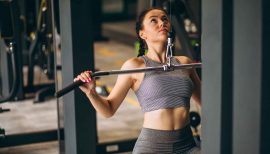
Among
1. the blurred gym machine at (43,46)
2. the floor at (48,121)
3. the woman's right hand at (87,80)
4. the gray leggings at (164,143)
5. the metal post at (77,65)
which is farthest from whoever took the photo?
the blurred gym machine at (43,46)

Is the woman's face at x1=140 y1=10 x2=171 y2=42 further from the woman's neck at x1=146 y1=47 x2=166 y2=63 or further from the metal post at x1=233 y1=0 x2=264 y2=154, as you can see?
the metal post at x1=233 y1=0 x2=264 y2=154

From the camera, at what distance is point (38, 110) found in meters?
6.26

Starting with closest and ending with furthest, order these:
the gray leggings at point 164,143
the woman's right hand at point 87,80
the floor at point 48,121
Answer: the woman's right hand at point 87,80, the gray leggings at point 164,143, the floor at point 48,121

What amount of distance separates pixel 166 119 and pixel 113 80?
16.6 ft

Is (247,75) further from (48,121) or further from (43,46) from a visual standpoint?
(43,46)

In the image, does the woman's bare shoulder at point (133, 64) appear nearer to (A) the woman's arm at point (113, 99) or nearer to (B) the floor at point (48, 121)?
(A) the woman's arm at point (113, 99)

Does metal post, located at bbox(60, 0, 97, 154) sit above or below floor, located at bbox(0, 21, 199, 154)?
above

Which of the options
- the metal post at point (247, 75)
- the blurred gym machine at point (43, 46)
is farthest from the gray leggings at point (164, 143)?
the blurred gym machine at point (43, 46)

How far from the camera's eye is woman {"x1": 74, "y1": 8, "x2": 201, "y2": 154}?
8.77 ft

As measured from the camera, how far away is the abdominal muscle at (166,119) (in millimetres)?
2688

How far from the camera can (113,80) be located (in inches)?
304

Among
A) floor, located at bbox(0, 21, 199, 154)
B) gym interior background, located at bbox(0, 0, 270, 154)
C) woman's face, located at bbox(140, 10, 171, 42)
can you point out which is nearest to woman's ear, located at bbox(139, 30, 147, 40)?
woman's face, located at bbox(140, 10, 171, 42)

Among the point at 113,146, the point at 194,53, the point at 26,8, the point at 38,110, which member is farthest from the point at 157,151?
the point at 26,8
